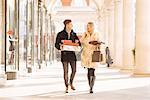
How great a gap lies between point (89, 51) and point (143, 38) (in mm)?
8732

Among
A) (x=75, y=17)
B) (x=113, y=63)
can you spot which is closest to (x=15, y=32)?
(x=113, y=63)

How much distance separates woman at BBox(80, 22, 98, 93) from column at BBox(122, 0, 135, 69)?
1427cm

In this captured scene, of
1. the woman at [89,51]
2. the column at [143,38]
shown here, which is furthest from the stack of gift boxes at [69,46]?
the column at [143,38]

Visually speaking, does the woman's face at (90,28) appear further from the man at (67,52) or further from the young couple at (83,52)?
the man at (67,52)

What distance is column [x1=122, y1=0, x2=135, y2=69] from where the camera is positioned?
26844mm

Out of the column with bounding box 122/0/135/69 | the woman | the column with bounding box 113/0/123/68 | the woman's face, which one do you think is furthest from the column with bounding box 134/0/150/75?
the column with bounding box 113/0/123/68

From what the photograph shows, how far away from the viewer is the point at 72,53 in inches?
501

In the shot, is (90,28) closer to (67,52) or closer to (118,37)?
(67,52)

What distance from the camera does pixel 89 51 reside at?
12727 mm

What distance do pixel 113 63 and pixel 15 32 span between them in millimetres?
17229

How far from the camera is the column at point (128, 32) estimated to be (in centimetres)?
2684

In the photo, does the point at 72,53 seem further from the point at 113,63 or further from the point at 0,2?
the point at 113,63

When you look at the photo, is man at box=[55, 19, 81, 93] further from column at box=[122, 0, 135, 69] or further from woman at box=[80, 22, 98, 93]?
column at box=[122, 0, 135, 69]

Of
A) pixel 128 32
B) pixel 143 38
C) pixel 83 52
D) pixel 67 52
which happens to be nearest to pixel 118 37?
pixel 128 32
